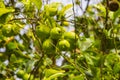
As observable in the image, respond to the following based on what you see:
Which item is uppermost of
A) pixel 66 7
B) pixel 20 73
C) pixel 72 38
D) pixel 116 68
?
pixel 66 7

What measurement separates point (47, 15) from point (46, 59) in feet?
1.10

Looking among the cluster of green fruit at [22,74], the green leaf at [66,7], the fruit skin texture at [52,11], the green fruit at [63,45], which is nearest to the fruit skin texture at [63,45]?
the green fruit at [63,45]

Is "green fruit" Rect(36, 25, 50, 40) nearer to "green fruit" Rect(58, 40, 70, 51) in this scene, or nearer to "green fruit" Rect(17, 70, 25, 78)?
"green fruit" Rect(58, 40, 70, 51)

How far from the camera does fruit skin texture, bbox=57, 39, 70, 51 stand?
1.58 metres

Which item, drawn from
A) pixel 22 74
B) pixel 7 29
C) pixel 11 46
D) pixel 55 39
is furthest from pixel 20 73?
pixel 55 39

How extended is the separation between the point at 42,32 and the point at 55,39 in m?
0.08

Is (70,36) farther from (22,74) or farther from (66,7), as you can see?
(22,74)

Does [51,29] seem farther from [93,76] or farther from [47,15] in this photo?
[93,76]

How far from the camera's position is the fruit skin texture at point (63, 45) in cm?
158

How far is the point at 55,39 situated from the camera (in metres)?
1.65

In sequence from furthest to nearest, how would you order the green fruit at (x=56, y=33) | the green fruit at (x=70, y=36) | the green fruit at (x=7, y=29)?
the green fruit at (x=7, y=29) → the green fruit at (x=70, y=36) → the green fruit at (x=56, y=33)

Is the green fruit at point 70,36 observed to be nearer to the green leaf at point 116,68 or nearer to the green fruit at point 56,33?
the green fruit at point 56,33

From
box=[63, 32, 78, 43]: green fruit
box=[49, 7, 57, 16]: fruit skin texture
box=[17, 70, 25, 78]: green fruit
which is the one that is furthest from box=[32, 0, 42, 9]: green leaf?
box=[17, 70, 25, 78]: green fruit

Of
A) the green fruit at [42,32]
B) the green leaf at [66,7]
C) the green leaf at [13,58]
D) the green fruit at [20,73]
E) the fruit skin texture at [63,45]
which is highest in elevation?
the green leaf at [66,7]
